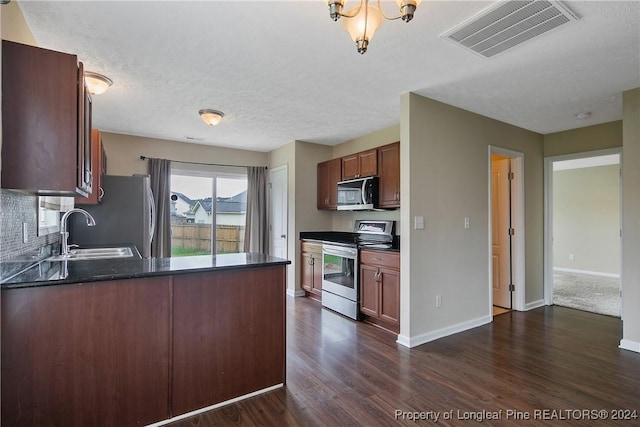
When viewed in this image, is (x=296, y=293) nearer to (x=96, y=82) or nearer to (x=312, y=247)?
(x=312, y=247)

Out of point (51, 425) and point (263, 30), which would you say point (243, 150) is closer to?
point (263, 30)

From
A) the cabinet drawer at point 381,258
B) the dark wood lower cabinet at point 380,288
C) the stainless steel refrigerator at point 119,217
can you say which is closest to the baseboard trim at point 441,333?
the dark wood lower cabinet at point 380,288

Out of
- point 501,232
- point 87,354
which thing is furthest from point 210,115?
point 501,232

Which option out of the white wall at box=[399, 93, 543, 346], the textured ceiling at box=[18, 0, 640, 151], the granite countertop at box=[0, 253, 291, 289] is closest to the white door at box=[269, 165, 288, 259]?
the textured ceiling at box=[18, 0, 640, 151]

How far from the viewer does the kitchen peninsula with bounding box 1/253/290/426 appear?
158 centimetres

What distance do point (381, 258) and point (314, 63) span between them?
2.07m

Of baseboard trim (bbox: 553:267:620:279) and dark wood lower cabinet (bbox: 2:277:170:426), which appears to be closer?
dark wood lower cabinet (bbox: 2:277:170:426)

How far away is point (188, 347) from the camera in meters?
1.99

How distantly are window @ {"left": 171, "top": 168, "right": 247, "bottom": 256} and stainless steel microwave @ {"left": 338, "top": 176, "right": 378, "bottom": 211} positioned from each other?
202 cm

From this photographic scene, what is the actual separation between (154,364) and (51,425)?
19.6 inches

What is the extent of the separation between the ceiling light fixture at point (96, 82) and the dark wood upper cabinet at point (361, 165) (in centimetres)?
282

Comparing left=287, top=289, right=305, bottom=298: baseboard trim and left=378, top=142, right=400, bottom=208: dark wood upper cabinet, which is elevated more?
left=378, top=142, right=400, bottom=208: dark wood upper cabinet

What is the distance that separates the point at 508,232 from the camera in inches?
172

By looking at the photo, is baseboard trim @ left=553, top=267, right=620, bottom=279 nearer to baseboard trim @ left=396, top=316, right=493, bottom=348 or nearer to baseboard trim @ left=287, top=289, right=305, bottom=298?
baseboard trim @ left=396, top=316, right=493, bottom=348
